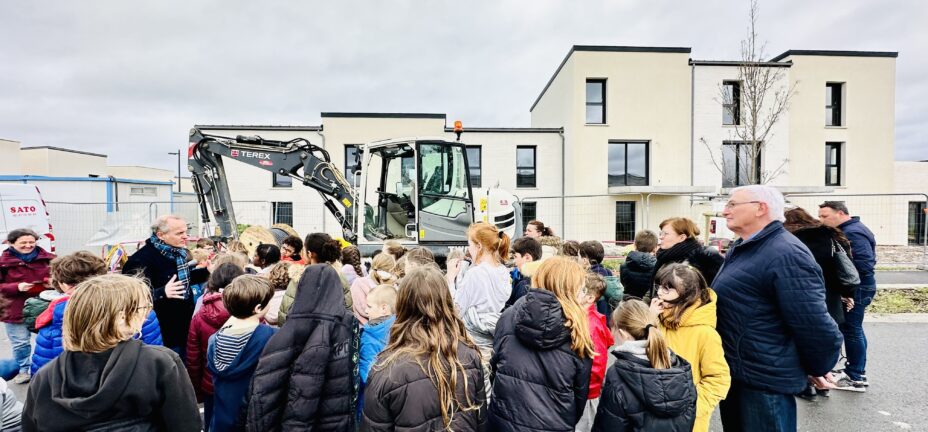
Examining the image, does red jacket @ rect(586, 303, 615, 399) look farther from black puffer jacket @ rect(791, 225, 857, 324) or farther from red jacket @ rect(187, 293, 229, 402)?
red jacket @ rect(187, 293, 229, 402)

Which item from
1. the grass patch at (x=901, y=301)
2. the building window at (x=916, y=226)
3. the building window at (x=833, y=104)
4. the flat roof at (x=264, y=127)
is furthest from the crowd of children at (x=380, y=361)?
the building window at (x=833, y=104)

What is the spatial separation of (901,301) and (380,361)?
435 inches

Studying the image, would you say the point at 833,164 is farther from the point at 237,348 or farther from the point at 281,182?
the point at 237,348

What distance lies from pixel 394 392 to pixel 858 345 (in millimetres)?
5184

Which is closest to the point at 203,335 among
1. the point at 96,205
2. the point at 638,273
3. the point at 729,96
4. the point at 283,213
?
the point at 638,273

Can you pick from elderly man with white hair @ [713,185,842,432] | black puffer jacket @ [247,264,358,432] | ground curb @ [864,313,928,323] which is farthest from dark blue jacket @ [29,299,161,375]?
ground curb @ [864,313,928,323]

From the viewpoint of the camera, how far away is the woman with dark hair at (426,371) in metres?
2.10

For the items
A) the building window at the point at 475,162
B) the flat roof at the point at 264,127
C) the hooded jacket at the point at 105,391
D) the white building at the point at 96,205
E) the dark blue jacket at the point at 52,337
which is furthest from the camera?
the building window at the point at 475,162

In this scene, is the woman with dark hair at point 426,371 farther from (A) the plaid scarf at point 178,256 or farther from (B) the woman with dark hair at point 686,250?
(A) the plaid scarf at point 178,256

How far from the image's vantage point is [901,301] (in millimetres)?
8586

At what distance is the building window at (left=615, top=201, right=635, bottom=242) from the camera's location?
1923 centimetres

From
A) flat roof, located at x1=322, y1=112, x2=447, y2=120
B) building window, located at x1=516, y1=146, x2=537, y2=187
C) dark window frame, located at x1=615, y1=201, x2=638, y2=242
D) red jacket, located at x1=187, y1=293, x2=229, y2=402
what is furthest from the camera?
building window, located at x1=516, y1=146, x2=537, y2=187

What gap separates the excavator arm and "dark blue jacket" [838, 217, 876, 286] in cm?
826

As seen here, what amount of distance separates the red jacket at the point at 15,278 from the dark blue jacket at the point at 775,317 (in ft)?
22.2
